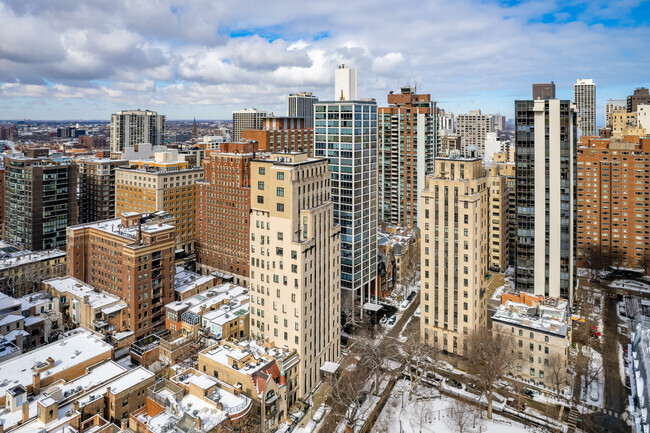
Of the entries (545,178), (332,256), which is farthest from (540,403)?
(545,178)

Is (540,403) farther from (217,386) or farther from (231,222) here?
(231,222)

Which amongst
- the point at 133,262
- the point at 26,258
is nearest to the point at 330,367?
the point at 133,262

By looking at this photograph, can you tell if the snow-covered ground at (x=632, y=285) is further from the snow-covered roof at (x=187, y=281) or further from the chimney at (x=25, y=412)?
the chimney at (x=25, y=412)

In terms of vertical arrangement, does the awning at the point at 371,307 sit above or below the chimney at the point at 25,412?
above

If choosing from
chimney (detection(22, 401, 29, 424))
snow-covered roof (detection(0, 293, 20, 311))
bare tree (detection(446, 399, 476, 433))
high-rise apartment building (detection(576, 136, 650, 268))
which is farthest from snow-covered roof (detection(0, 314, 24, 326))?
high-rise apartment building (detection(576, 136, 650, 268))

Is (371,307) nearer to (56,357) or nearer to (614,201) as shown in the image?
(56,357)

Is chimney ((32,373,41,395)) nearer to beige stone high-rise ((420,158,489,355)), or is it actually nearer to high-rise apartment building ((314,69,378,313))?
high-rise apartment building ((314,69,378,313))

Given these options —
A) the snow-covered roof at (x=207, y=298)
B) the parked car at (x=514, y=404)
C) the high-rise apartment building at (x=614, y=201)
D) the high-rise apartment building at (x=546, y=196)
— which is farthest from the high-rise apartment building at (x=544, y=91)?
the snow-covered roof at (x=207, y=298)
